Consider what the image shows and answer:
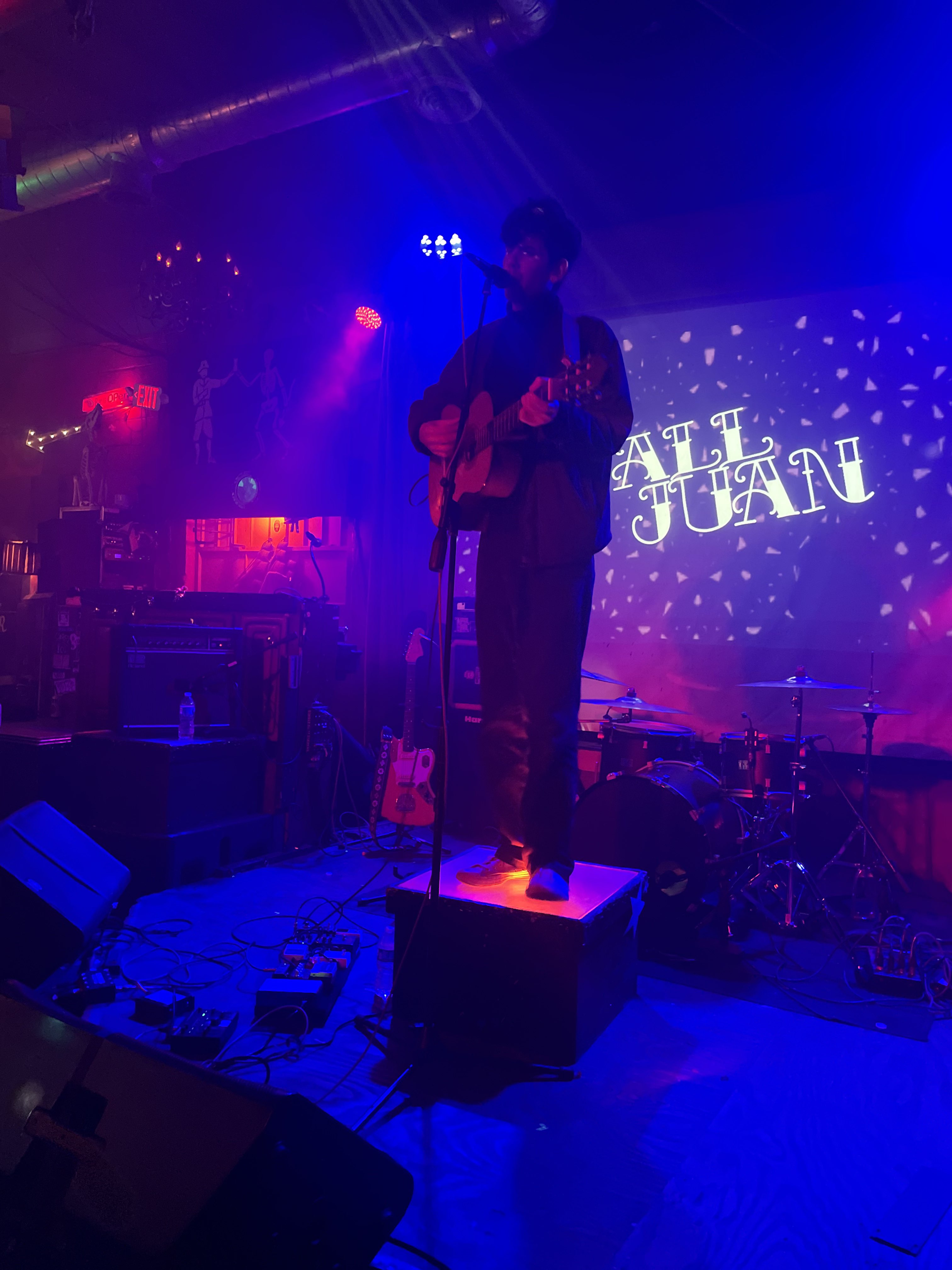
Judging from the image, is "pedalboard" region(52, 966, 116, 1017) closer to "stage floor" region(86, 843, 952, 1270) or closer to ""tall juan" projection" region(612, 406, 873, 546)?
"stage floor" region(86, 843, 952, 1270)

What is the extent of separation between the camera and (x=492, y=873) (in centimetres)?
239

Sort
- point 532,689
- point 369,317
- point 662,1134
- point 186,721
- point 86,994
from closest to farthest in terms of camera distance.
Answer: point 662,1134
point 532,689
point 86,994
point 186,721
point 369,317

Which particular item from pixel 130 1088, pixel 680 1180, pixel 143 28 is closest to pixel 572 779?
pixel 680 1180

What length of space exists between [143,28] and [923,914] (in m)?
7.09

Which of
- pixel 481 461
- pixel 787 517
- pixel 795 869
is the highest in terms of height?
pixel 787 517

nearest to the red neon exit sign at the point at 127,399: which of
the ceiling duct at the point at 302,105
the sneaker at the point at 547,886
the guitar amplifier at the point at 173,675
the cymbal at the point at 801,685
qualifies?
the ceiling duct at the point at 302,105

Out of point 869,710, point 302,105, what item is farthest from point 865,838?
point 302,105

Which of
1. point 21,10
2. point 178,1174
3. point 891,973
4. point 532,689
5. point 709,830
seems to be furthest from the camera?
point 21,10

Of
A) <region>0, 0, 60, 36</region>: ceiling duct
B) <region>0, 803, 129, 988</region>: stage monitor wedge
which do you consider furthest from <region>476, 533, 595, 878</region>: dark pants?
<region>0, 0, 60, 36</region>: ceiling duct

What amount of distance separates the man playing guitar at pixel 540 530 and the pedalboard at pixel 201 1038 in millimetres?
824

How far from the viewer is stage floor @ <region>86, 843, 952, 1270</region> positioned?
150 cm

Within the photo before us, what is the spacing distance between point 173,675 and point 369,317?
3.56m

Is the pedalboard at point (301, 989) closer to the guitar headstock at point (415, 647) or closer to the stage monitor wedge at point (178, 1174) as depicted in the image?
the stage monitor wedge at point (178, 1174)

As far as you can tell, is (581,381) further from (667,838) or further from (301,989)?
(667,838)
